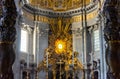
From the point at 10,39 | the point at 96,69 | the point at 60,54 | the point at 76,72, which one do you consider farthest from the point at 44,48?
the point at 10,39

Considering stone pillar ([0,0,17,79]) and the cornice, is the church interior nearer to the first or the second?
the cornice

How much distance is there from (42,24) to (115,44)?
57.3ft

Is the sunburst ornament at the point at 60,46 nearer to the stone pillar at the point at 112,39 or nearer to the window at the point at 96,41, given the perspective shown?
the window at the point at 96,41

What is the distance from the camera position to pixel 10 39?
6781 mm

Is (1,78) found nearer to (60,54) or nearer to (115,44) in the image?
(115,44)

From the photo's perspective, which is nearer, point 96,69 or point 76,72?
point 96,69

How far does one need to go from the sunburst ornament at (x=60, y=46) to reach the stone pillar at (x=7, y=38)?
1664cm

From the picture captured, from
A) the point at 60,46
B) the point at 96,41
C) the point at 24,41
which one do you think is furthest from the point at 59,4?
the point at 96,41

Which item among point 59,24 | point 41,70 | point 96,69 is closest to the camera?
point 96,69

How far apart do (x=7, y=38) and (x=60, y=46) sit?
1707 cm

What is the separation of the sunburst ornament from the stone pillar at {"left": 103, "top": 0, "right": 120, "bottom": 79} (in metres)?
16.7

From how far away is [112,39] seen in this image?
Answer: 6.68 metres

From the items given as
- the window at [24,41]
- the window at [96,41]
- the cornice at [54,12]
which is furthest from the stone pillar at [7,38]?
the window at [96,41]

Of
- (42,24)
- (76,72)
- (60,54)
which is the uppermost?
(42,24)
